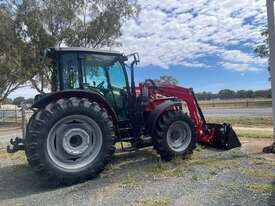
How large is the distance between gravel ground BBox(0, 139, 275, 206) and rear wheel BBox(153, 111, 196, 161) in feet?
0.82

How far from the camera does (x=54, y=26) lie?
23.2m

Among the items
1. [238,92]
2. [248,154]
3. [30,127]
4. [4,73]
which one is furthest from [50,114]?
[238,92]

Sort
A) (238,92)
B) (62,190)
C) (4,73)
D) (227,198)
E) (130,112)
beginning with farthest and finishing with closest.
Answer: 1. (238,92)
2. (4,73)
3. (130,112)
4. (62,190)
5. (227,198)

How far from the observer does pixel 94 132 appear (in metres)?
6.93

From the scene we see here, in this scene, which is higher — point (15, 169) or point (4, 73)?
point (4, 73)

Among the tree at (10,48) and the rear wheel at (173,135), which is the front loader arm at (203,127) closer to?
the rear wheel at (173,135)

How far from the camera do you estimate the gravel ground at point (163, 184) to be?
17.6ft

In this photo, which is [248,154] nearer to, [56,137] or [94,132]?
[94,132]

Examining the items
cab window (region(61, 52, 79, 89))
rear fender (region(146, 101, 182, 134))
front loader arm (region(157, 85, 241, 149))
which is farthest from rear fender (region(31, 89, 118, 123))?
front loader arm (region(157, 85, 241, 149))

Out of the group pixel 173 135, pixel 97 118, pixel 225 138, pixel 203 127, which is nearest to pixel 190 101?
pixel 203 127

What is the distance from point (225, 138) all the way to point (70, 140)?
4276 millimetres

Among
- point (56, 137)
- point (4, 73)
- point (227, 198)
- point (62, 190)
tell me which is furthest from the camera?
point (4, 73)

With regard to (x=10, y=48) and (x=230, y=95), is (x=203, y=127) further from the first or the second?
(x=230, y=95)

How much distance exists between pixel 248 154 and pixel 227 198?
11.4ft
